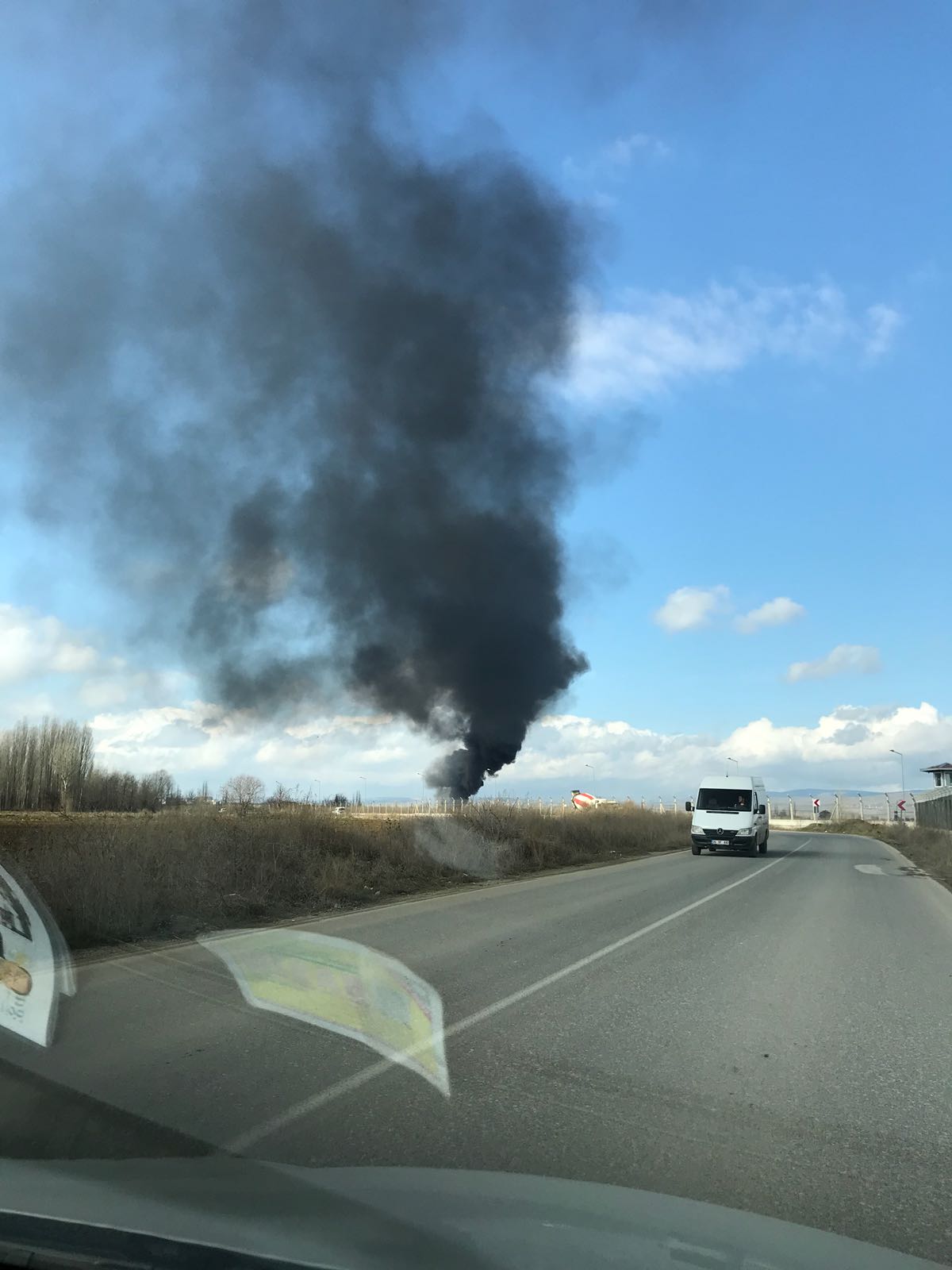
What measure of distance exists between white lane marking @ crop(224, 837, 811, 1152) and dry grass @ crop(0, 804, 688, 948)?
4.89 meters

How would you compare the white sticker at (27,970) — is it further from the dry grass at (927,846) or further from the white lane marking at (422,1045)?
the dry grass at (927,846)

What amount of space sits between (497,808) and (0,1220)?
26.5 metres

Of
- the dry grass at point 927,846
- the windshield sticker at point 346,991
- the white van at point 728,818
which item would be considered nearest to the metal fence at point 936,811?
the dry grass at point 927,846

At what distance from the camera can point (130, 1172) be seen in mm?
3400

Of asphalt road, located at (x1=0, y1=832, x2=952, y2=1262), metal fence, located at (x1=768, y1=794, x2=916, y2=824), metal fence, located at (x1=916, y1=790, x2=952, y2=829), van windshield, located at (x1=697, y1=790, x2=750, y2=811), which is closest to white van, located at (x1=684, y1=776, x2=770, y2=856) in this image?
van windshield, located at (x1=697, y1=790, x2=750, y2=811)

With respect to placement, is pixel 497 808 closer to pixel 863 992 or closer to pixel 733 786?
pixel 733 786

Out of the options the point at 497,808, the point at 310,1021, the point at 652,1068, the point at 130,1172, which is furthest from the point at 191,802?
the point at 130,1172

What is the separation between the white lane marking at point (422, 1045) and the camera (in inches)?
175

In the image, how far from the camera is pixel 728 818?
30.3 m

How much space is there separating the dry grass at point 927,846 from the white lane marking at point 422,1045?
473 inches

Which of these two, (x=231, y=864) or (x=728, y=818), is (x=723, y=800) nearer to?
(x=728, y=818)

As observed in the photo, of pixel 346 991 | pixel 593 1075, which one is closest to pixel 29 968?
pixel 346 991

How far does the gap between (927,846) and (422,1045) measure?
108ft

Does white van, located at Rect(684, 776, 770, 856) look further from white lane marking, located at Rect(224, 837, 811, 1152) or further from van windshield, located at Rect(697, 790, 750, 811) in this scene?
white lane marking, located at Rect(224, 837, 811, 1152)
